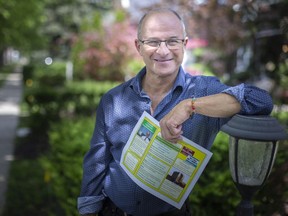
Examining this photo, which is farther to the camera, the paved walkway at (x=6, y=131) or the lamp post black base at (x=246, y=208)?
the paved walkway at (x=6, y=131)

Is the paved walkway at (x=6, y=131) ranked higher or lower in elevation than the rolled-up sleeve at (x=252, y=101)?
lower

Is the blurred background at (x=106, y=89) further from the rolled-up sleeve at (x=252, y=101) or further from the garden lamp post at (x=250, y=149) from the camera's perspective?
the rolled-up sleeve at (x=252, y=101)

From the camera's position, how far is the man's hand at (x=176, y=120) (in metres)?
1.69

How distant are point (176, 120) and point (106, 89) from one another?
774 centimetres

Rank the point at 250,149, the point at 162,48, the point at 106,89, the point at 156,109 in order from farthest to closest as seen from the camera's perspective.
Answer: the point at 106,89
the point at 156,109
the point at 162,48
the point at 250,149

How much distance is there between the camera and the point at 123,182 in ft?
6.62

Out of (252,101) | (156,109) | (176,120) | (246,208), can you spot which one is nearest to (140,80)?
(156,109)

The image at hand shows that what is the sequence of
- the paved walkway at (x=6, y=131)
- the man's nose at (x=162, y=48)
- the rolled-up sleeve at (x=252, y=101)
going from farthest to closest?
the paved walkway at (x=6, y=131)
the man's nose at (x=162, y=48)
the rolled-up sleeve at (x=252, y=101)

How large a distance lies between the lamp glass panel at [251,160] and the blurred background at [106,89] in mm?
665

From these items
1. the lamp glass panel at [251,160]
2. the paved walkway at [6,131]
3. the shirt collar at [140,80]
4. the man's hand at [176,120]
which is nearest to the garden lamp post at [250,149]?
the lamp glass panel at [251,160]

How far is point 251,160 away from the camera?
1.63 meters

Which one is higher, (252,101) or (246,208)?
(252,101)

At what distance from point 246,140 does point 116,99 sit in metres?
0.73

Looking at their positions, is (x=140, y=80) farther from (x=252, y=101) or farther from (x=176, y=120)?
(x=252, y=101)
